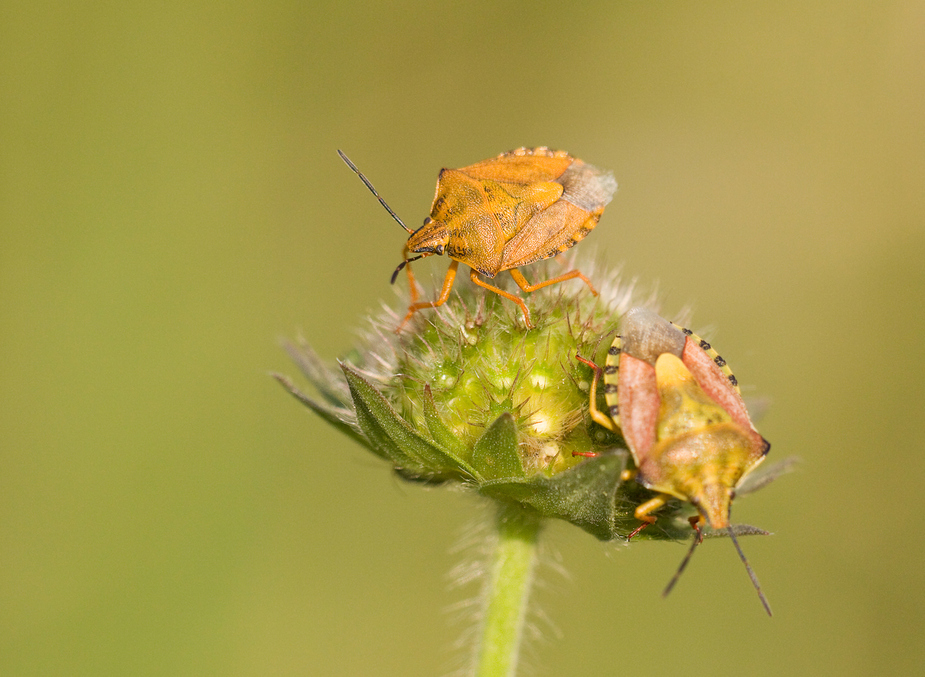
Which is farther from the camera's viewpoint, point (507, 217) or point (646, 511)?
point (507, 217)

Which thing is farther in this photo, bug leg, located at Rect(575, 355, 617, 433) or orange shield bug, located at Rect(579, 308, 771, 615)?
bug leg, located at Rect(575, 355, 617, 433)

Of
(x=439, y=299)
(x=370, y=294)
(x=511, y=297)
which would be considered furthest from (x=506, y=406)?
(x=370, y=294)

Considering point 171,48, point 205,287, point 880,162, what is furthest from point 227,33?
point 880,162

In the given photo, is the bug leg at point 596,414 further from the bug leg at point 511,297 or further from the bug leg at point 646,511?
the bug leg at point 511,297

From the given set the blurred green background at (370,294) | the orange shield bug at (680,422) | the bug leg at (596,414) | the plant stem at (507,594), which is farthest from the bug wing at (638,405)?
the blurred green background at (370,294)

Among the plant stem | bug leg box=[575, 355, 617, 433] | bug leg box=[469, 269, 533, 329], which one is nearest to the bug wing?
bug leg box=[575, 355, 617, 433]

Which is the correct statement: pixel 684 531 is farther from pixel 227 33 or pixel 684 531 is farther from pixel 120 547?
pixel 227 33

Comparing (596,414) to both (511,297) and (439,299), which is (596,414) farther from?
(439,299)

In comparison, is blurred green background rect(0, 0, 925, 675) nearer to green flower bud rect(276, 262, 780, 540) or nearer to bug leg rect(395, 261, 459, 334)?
bug leg rect(395, 261, 459, 334)
